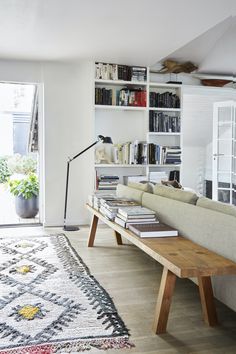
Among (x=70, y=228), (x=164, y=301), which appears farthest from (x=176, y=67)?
(x=164, y=301)

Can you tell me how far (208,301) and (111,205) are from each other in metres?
1.30

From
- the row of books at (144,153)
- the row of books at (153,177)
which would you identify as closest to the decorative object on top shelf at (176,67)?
the row of books at (144,153)

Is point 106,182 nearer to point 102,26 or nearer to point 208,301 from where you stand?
point 102,26

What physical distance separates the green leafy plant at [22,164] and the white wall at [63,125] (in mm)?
1061

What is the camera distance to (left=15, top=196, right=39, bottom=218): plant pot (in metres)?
5.57

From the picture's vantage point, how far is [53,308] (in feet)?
7.93

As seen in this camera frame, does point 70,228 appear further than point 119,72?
No

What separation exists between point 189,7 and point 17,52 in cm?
233

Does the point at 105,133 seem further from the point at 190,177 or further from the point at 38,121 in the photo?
the point at 190,177

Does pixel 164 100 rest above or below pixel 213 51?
below

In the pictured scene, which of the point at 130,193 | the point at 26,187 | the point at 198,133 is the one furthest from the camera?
the point at 198,133

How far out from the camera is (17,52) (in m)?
4.52

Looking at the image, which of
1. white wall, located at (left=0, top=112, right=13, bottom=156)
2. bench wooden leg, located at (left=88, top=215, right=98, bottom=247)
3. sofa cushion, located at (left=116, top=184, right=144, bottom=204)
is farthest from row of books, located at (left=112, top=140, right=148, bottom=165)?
white wall, located at (left=0, top=112, right=13, bottom=156)

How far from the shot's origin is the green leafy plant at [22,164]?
6.03 metres
